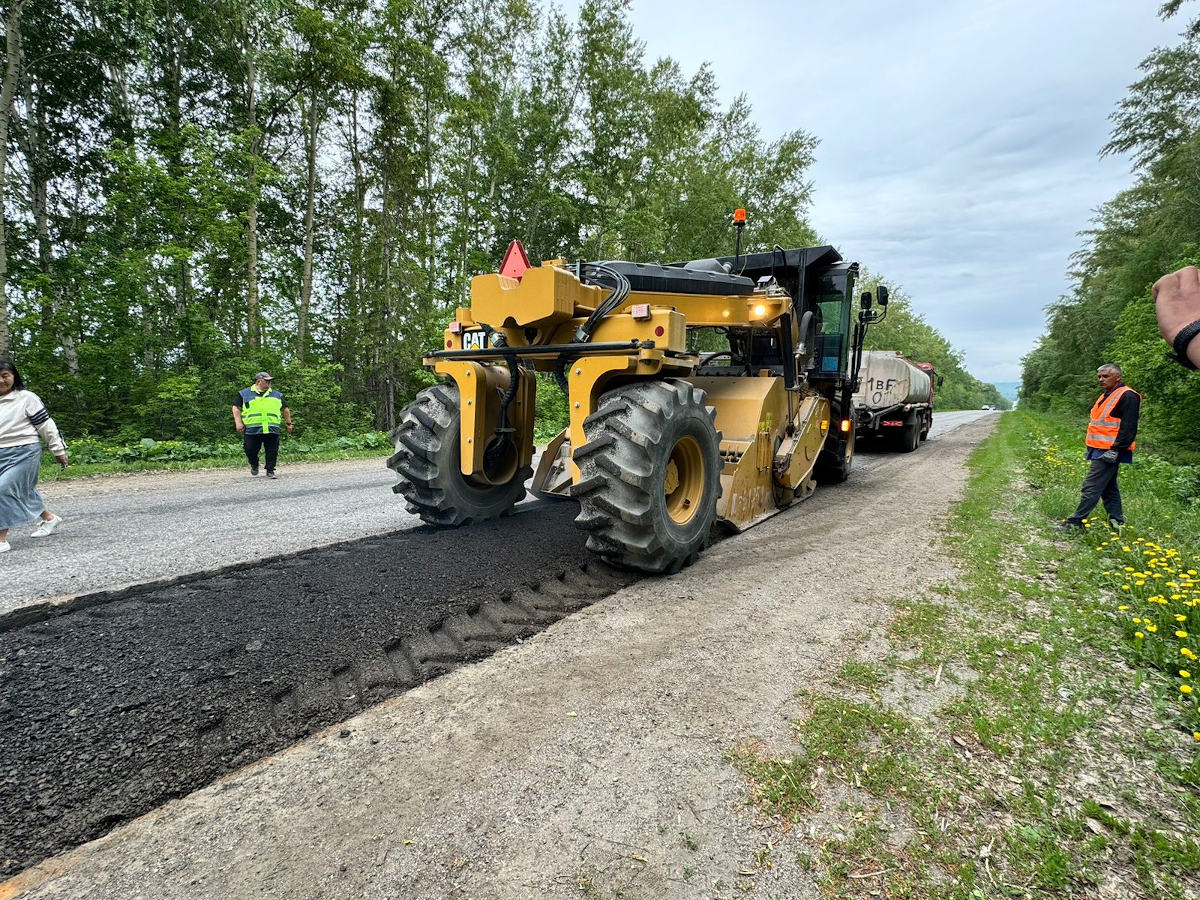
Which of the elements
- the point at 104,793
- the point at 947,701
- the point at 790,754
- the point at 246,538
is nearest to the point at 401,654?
the point at 104,793

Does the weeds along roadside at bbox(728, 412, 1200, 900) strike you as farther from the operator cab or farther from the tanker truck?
the tanker truck

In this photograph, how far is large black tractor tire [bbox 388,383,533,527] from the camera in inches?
187

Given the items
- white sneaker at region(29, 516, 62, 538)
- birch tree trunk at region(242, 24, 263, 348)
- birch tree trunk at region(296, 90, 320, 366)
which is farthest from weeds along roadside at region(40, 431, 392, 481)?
birch tree trunk at region(296, 90, 320, 366)

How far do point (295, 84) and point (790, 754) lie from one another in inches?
729

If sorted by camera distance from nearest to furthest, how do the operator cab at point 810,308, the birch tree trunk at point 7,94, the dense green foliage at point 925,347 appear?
the operator cab at point 810,308
the birch tree trunk at point 7,94
the dense green foliage at point 925,347

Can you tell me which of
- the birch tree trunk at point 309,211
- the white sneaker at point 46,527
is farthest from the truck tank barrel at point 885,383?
the birch tree trunk at point 309,211

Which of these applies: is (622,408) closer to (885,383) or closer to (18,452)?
(18,452)

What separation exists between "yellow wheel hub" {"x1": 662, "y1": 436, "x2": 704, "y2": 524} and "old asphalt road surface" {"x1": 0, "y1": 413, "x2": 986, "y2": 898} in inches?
18.7

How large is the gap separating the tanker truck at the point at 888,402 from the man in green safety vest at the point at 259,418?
12367 mm

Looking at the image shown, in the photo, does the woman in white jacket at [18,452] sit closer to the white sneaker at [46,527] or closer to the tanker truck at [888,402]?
the white sneaker at [46,527]

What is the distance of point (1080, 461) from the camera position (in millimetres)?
10414

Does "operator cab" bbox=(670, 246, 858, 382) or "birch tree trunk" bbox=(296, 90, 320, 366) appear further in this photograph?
"birch tree trunk" bbox=(296, 90, 320, 366)

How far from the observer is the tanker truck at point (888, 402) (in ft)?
45.8

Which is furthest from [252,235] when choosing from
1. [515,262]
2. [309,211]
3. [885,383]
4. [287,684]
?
[885,383]
